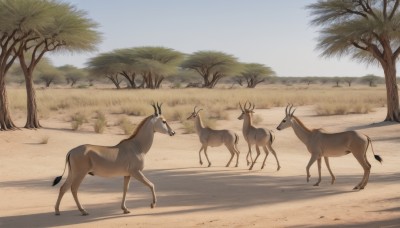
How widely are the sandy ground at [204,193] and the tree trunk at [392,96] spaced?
7.10 meters

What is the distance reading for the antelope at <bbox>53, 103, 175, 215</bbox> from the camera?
8180mm

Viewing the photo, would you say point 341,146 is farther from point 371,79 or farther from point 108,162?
point 371,79

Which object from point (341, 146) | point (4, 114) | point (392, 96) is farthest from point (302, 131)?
point (392, 96)

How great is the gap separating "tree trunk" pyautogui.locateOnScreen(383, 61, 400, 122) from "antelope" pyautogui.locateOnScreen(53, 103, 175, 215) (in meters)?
19.3

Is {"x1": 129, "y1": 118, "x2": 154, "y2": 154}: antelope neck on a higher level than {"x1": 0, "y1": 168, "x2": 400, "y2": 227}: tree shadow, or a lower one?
higher

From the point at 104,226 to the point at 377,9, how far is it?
24.8 m

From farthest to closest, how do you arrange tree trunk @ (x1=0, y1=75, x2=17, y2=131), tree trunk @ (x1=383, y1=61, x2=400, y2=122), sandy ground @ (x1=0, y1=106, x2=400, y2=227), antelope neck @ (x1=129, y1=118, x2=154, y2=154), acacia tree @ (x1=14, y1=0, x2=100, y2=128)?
tree trunk @ (x1=383, y1=61, x2=400, y2=122) < acacia tree @ (x1=14, y1=0, x2=100, y2=128) < tree trunk @ (x1=0, y1=75, x2=17, y2=131) < antelope neck @ (x1=129, y1=118, x2=154, y2=154) < sandy ground @ (x1=0, y1=106, x2=400, y2=227)

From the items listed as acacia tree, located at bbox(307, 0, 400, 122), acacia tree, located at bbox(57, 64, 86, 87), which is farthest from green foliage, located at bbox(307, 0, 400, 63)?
acacia tree, located at bbox(57, 64, 86, 87)

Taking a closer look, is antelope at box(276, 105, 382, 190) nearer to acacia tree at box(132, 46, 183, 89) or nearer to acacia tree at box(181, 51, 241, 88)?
acacia tree at box(132, 46, 183, 89)

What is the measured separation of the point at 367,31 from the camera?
82.5 ft

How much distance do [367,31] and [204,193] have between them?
18.0m

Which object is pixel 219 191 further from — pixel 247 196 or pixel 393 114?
pixel 393 114

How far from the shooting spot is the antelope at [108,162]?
8.18m

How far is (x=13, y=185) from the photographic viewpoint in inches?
446
